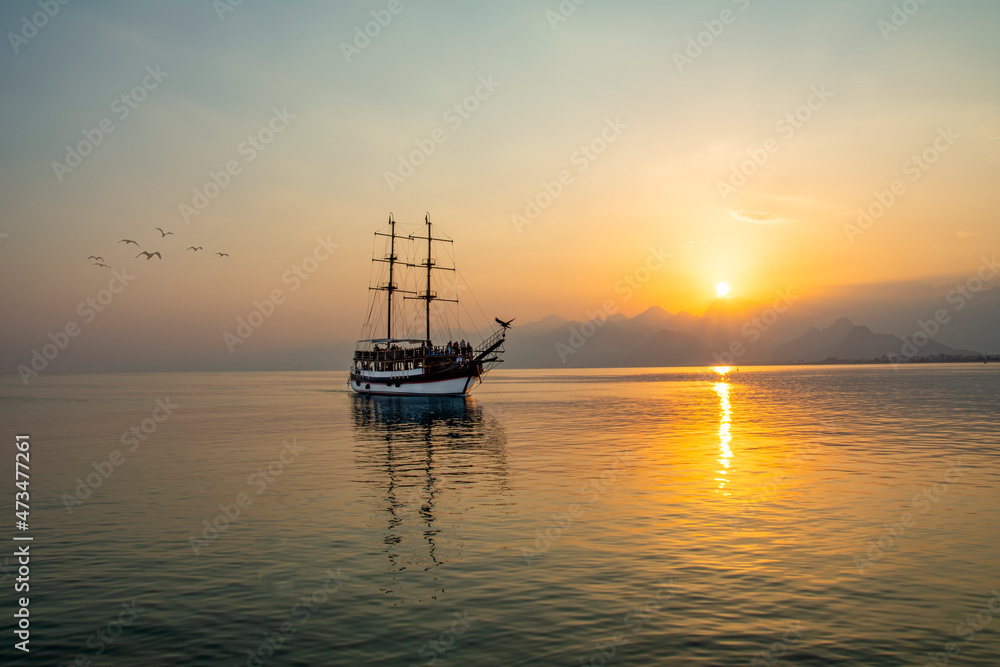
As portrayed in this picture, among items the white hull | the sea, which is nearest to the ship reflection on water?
the sea

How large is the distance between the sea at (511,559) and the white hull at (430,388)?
203ft

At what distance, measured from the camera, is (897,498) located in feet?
79.7

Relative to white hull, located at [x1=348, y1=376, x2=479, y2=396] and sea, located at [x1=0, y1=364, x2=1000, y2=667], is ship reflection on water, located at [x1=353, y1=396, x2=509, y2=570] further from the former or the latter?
white hull, located at [x1=348, y1=376, x2=479, y2=396]

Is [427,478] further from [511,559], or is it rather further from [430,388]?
[430,388]

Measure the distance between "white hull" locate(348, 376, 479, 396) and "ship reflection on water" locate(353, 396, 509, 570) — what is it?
35.3m

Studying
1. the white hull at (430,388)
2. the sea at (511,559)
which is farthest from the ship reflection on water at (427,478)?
the white hull at (430,388)

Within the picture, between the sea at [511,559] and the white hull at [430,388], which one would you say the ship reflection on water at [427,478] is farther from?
the white hull at [430,388]

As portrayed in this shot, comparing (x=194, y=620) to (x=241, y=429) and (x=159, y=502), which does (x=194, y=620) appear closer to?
(x=159, y=502)

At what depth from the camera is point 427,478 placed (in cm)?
3069

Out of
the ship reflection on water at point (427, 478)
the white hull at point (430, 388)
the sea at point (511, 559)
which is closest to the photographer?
the sea at point (511, 559)

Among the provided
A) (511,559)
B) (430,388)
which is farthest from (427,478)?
(430,388)

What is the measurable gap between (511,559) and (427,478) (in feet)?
46.3

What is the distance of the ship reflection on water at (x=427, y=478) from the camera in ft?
62.4

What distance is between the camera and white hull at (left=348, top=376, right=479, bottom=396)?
100812 mm
